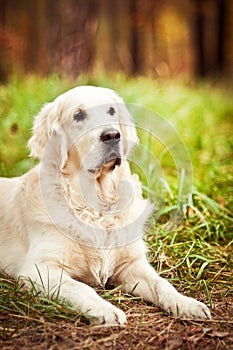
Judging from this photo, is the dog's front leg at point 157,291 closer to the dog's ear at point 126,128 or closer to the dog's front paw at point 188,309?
the dog's front paw at point 188,309

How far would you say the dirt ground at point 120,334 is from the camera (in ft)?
7.11

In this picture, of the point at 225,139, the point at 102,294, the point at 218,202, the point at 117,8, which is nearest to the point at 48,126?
the point at 102,294

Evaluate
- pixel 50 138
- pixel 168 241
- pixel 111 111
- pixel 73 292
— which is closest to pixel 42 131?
pixel 50 138

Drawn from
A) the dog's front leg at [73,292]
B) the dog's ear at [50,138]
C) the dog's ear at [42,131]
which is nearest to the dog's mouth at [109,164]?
the dog's ear at [50,138]

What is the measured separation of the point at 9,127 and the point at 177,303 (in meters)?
3.00

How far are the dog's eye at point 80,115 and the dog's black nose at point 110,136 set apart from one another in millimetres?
191

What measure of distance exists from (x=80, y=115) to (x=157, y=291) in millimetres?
1015

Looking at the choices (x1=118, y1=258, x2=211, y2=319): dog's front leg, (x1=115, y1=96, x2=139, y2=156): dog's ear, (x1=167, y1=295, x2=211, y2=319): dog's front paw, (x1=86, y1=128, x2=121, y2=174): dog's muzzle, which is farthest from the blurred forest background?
(x1=167, y1=295, x2=211, y2=319): dog's front paw

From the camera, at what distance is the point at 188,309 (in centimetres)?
250

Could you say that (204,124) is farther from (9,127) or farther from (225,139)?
(9,127)

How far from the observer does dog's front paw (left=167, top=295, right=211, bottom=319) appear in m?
2.48

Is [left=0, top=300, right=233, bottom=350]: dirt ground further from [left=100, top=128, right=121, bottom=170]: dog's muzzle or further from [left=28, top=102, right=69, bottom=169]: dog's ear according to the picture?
[left=28, top=102, right=69, bottom=169]: dog's ear

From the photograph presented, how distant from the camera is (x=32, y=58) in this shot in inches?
598

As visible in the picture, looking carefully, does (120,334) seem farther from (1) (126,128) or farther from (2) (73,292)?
(1) (126,128)
